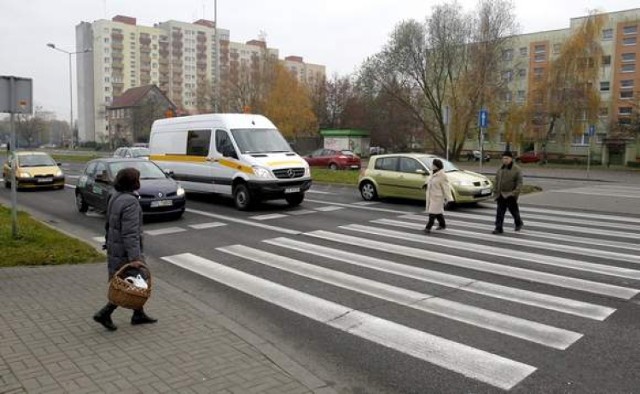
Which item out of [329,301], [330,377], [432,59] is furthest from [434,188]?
[432,59]

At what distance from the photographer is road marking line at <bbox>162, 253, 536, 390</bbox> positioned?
451 centimetres

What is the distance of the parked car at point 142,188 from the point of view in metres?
12.6

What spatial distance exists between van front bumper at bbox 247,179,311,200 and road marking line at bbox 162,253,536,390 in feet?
21.7

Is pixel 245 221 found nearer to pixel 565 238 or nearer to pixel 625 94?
pixel 565 238

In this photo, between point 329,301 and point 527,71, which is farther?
point 527,71

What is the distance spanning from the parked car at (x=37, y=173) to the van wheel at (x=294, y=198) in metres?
10.4

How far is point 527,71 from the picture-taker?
7600 cm

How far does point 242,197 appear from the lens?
14.8 metres

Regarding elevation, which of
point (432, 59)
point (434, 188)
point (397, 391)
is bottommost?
point (397, 391)

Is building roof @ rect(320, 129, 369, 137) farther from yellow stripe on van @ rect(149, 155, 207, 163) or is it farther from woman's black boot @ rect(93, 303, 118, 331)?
woman's black boot @ rect(93, 303, 118, 331)

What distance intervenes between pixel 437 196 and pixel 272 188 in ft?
15.5

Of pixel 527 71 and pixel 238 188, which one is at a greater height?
pixel 527 71

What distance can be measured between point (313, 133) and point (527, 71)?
120 ft

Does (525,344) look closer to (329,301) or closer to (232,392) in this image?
(329,301)
